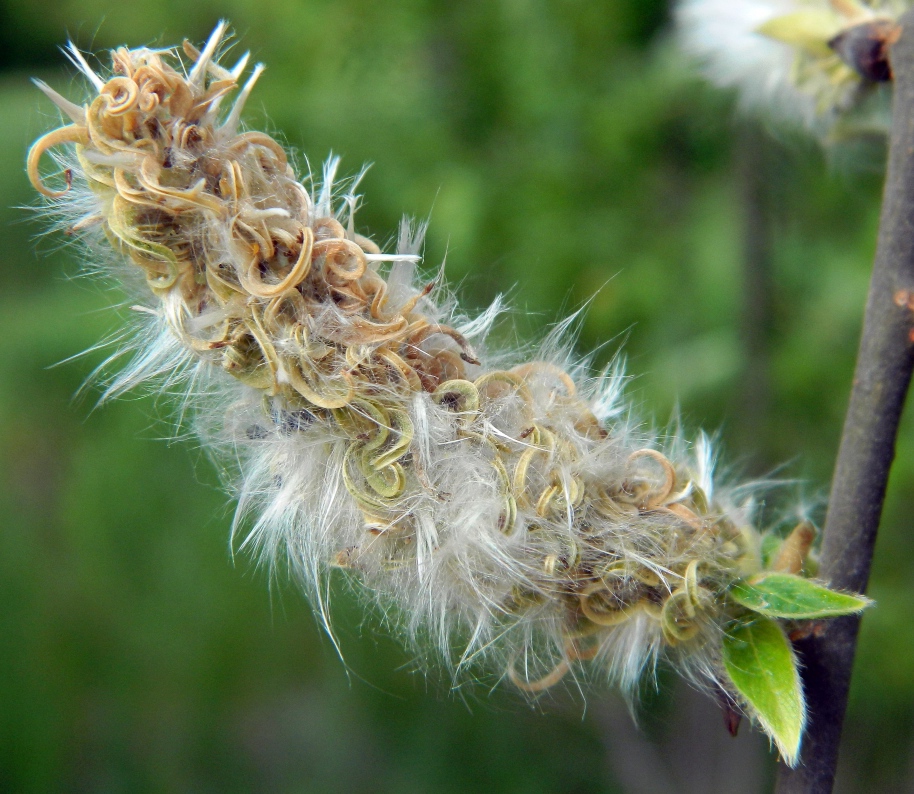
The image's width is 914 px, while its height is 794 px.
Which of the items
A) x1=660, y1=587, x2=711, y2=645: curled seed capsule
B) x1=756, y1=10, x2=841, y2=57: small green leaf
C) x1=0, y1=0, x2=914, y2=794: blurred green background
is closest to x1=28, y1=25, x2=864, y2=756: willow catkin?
x1=660, y1=587, x2=711, y2=645: curled seed capsule

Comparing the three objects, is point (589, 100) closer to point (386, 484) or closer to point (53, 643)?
point (386, 484)

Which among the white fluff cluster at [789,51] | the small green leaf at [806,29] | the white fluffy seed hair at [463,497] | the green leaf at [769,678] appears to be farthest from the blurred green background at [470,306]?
the green leaf at [769,678]

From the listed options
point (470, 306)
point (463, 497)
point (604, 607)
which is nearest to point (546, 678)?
point (604, 607)

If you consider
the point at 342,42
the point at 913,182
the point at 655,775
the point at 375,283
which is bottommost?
the point at 655,775

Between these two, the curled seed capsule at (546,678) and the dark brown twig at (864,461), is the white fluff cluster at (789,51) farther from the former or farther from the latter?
the curled seed capsule at (546,678)

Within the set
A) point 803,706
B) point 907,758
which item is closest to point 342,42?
point 803,706

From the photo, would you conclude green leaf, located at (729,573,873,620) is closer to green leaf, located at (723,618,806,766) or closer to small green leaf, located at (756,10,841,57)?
green leaf, located at (723,618,806,766)
